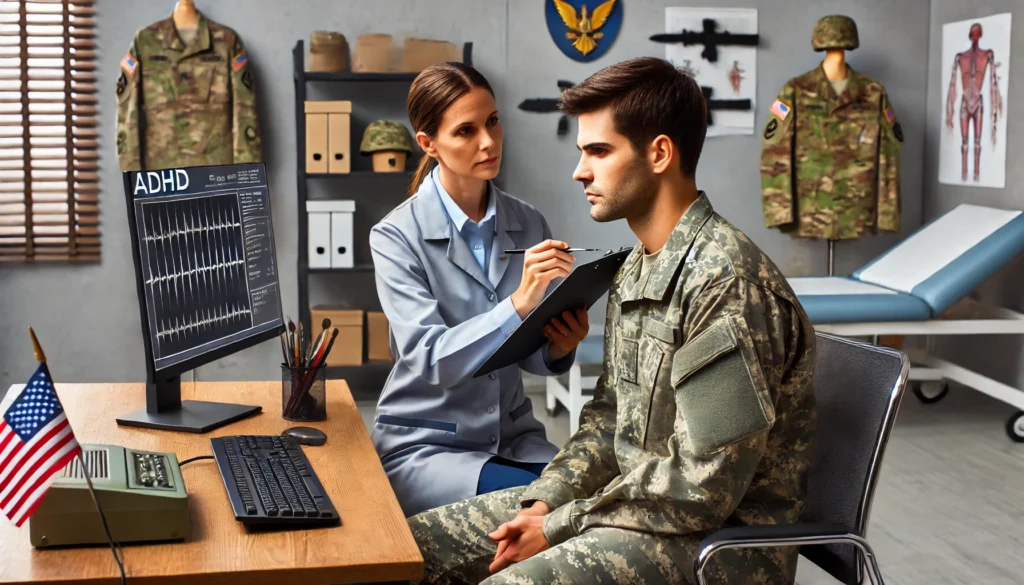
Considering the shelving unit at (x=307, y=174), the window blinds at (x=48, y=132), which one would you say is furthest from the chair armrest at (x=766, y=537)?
the window blinds at (x=48, y=132)

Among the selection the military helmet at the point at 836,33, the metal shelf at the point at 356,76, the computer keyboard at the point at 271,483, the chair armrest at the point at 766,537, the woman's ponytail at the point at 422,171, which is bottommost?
the chair armrest at the point at 766,537

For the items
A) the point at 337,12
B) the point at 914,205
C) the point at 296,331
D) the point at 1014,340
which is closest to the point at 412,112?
the point at 296,331

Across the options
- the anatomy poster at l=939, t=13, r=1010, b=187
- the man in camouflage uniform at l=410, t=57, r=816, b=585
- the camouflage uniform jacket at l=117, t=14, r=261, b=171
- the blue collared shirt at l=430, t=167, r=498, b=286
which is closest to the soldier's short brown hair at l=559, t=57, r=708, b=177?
the man in camouflage uniform at l=410, t=57, r=816, b=585

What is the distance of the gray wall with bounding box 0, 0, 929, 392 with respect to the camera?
5488 millimetres

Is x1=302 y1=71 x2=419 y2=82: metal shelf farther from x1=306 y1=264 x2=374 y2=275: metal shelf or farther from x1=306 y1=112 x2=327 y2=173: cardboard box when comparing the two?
x1=306 y1=264 x2=374 y2=275: metal shelf

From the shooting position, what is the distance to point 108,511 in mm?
1449

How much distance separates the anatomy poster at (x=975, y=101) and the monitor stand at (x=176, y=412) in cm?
444

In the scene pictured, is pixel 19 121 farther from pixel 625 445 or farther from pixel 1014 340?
pixel 1014 340

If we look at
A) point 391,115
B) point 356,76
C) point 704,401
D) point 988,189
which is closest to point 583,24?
point 391,115

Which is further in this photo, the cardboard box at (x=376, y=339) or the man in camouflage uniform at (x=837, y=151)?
the man in camouflage uniform at (x=837, y=151)

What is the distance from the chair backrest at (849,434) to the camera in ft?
5.81

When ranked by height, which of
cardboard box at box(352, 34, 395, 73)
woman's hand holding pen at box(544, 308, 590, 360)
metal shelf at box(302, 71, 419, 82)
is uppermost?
cardboard box at box(352, 34, 395, 73)

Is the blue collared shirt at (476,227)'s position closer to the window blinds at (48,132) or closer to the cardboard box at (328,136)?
the cardboard box at (328,136)

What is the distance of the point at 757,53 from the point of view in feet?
19.3
